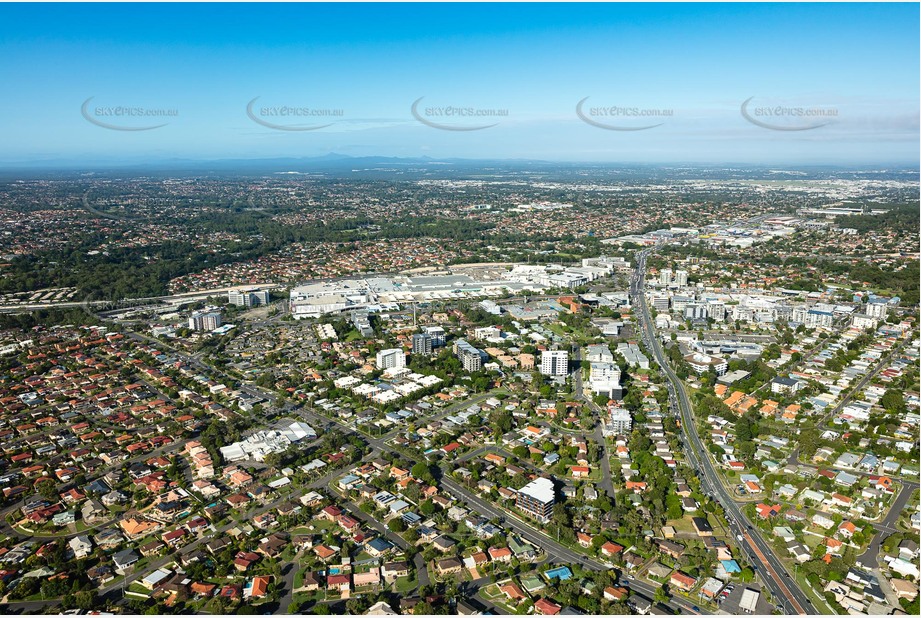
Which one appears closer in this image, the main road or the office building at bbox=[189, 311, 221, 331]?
the main road

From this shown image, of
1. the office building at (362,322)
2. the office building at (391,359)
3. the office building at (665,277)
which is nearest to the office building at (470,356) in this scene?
the office building at (391,359)

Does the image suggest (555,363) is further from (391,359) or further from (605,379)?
(391,359)

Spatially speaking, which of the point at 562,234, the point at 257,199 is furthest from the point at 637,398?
the point at 257,199

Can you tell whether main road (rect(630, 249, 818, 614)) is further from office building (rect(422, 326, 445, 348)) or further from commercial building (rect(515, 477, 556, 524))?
office building (rect(422, 326, 445, 348))

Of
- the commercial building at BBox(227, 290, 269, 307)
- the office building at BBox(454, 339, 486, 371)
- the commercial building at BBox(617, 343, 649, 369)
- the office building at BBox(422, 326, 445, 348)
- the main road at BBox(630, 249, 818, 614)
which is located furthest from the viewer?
the commercial building at BBox(227, 290, 269, 307)

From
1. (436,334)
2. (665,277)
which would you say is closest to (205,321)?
(436,334)

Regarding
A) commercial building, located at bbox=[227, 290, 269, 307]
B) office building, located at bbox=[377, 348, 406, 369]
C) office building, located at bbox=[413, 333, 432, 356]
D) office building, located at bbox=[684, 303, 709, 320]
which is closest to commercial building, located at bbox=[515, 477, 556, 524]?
office building, located at bbox=[377, 348, 406, 369]

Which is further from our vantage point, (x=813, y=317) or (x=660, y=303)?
(x=660, y=303)

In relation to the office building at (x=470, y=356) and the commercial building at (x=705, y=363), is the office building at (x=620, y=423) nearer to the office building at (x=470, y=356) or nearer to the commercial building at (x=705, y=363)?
the commercial building at (x=705, y=363)

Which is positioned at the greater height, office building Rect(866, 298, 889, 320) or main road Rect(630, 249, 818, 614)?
office building Rect(866, 298, 889, 320)
